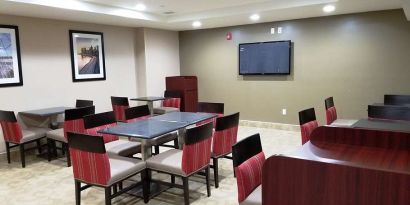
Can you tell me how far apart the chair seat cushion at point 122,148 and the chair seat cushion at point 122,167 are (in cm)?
26

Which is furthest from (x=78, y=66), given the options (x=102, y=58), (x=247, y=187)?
(x=247, y=187)

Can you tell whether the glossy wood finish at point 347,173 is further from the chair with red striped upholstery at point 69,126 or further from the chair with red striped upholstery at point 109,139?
the chair with red striped upholstery at point 69,126

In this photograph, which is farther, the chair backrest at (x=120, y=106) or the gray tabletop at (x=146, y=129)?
the chair backrest at (x=120, y=106)

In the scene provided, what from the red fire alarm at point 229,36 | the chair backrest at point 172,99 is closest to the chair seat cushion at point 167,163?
the chair backrest at point 172,99

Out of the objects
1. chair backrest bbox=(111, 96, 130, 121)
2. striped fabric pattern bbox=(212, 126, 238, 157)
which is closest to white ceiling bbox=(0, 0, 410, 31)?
chair backrest bbox=(111, 96, 130, 121)

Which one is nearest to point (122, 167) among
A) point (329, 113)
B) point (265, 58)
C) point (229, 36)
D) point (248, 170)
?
point (248, 170)

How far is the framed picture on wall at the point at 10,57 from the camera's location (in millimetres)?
4637

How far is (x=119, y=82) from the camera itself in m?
6.50

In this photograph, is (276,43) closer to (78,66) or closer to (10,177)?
(78,66)

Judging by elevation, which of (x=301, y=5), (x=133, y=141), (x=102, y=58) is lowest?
(x=133, y=141)

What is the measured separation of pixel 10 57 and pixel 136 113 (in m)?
2.28

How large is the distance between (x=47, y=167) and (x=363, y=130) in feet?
13.5

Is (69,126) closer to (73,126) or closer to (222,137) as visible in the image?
(73,126)

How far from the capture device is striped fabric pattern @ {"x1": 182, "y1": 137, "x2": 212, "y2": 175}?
2.81 meters
